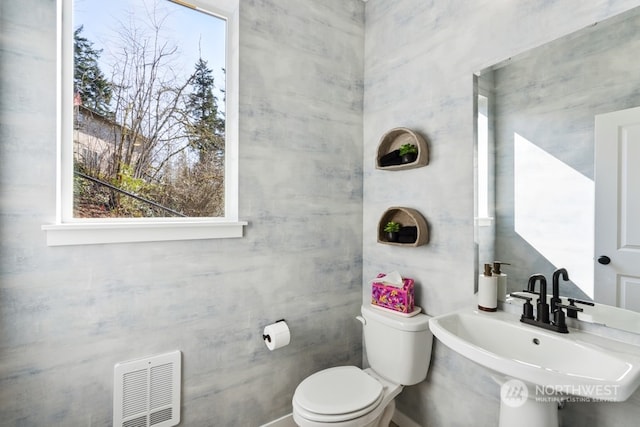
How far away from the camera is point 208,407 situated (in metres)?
1.61

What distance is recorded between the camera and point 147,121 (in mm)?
1553

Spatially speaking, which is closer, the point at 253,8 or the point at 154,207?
the point at 154,207

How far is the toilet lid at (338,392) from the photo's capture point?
1.41 m

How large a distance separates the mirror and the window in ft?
4.12

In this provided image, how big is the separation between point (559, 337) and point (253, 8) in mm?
2066

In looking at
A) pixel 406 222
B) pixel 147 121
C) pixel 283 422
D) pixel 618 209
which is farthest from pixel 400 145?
pixel 283 422

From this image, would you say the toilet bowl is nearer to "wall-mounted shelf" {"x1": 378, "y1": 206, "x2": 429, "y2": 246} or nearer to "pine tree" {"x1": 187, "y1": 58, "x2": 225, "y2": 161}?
"wall-mounted shelf" {"x1": 378, "y1": 206, "x2": 429, "y2": 246}

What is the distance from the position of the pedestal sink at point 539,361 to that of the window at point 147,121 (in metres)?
1.19

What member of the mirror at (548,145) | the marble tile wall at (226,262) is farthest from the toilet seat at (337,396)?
the mirror at (548,145)

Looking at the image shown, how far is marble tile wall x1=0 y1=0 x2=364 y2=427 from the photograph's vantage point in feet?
4.03

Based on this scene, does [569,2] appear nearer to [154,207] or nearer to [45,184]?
[154,207]

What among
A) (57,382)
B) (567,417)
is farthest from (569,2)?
(57,382)

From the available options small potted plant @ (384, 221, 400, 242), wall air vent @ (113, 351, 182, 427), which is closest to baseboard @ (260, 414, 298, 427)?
wall air vent @ (113, 351, 182, 427)

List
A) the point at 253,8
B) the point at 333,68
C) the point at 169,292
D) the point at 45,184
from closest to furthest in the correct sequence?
the point at 45,184
the point at 169,292
the point at 253,8
the point at 333,68
